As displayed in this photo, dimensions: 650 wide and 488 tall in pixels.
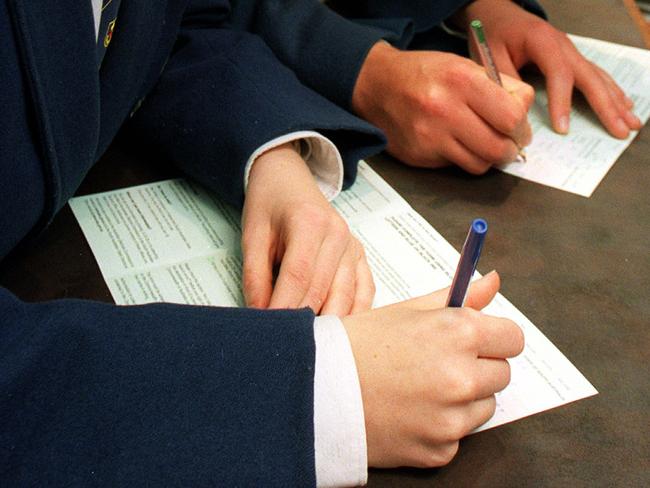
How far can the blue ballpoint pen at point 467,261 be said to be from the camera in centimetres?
36

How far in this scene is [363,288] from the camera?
20.1 inches

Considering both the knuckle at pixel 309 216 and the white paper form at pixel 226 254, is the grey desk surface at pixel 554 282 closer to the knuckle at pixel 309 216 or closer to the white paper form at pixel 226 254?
the white paper form at pixel 226 254

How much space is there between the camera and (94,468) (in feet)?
1.14

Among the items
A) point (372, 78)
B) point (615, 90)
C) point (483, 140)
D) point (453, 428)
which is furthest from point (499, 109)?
point (453, 428)

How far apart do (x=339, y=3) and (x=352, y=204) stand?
50 centimetres

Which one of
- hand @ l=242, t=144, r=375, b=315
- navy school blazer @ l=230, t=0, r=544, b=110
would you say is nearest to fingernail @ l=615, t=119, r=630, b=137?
navy school blazer @ l=230, t=0, r=544, b=110

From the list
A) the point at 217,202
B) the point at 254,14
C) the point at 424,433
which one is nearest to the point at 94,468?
the point at 424,433

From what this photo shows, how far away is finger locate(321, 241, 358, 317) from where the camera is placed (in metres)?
0.48

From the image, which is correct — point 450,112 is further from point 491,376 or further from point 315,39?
point 491,376

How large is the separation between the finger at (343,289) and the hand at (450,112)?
20cm

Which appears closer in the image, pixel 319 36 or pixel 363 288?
pixel 363 288

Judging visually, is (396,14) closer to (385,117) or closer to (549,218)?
(385,117)

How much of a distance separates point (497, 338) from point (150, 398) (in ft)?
0.70

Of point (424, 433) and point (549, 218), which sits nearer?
point (424, 433)
